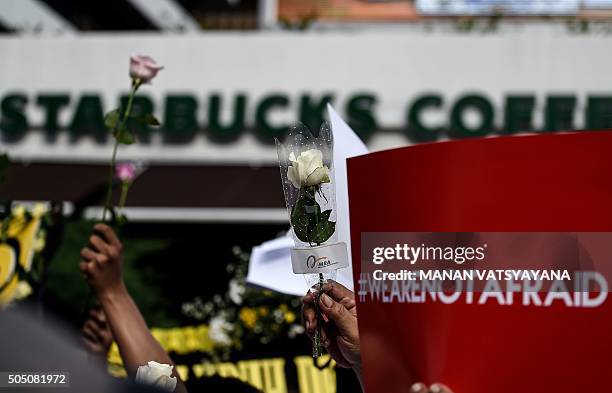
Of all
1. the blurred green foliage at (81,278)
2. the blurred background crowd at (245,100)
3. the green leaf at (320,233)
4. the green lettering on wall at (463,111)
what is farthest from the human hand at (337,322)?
the green lettering on wall at (463,111)

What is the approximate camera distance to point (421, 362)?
1315 mm

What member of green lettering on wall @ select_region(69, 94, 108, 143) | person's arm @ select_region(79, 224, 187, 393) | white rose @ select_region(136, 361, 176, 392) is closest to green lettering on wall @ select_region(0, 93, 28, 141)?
green lettering on wall @ select_region(69, 94, 108, 143)

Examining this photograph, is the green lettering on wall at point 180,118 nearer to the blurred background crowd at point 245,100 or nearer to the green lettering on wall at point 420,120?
the blurred background crowd at point 245,100

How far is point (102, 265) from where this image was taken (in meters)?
2.13

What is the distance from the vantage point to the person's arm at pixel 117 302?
Answer: 2.00 metres

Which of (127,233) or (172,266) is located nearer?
(172,266)

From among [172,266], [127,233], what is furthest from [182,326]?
[127,233]

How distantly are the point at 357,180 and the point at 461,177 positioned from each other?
20cm

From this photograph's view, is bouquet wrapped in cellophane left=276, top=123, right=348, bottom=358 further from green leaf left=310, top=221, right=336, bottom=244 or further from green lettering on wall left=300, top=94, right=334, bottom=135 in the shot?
green lettering on wall left=300, top=94, right=334, bottom=135

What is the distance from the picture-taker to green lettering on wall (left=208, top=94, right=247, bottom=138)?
983 cm

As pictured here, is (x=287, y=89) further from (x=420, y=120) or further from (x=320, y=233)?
(x=320, y=233)

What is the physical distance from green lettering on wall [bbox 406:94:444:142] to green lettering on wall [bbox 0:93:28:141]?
5082mm

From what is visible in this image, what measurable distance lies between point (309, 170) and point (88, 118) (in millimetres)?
8956

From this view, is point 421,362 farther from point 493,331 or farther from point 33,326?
point 33,326
